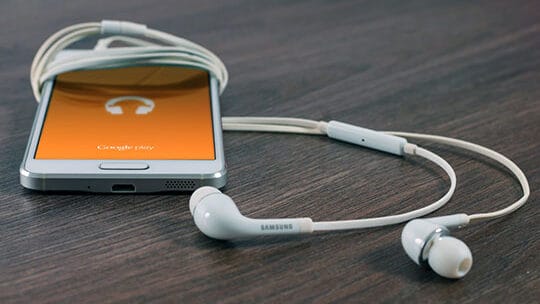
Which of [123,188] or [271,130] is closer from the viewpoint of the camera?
[123,188]

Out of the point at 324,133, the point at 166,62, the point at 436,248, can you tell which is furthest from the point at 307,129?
the point at 436,248

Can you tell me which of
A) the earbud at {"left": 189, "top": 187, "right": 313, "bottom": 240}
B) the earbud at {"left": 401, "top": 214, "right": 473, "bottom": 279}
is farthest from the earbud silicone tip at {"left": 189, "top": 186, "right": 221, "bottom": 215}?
the earbud at {"left": 401, "top": 214, "right": 473, "bottom": 279}

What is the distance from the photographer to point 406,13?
48.3 inches

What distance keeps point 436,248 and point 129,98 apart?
0.37 m

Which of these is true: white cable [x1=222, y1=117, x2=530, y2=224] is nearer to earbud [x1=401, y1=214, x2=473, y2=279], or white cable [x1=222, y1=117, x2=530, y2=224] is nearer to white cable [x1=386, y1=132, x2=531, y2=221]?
white cable [x1=386, y1=132, x2=531, y2=221]

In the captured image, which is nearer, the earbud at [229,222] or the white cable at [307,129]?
the earbud at [229,222]

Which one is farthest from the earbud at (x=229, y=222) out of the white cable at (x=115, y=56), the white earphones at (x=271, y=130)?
the white cable at (x=115, y=56)

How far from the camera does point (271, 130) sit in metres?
0.91

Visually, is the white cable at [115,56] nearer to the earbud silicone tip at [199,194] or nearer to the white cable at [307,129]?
the white cable at [307,129]

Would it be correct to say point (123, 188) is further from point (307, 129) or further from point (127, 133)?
point (307, 129)

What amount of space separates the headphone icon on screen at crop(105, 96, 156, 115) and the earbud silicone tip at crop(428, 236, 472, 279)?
337mm

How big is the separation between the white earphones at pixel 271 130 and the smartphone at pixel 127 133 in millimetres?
19

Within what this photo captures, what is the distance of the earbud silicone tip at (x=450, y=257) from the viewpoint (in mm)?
661

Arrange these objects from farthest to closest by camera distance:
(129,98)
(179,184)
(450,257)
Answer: (129,98) → (179,184) → (450,257)
